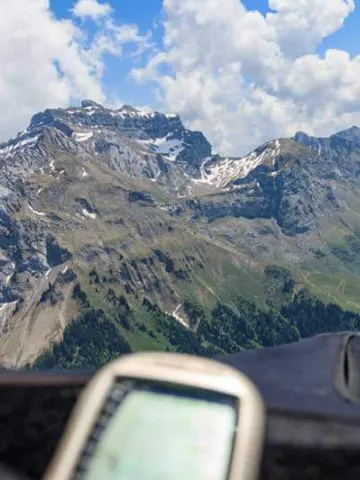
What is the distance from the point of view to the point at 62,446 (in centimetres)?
278

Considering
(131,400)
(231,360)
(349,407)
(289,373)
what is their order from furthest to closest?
(231,360) → (289,373) → (349,407) → (131,400)

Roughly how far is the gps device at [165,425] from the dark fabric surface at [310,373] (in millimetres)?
535

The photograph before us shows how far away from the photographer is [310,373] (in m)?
4.23

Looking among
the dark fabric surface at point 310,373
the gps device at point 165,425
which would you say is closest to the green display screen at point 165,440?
the gps device at point 165,425

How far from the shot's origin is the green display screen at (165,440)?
2598 mm

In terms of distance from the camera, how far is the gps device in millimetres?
2598

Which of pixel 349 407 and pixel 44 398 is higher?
pixel 44 398

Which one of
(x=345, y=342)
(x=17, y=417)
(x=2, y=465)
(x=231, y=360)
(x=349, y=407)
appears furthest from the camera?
(x=231, y=360)

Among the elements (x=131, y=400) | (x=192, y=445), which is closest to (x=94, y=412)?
(x=131, y=400)

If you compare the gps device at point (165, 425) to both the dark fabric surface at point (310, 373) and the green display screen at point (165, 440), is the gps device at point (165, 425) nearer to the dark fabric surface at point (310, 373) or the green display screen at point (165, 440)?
the green display screen at point (165, 440)

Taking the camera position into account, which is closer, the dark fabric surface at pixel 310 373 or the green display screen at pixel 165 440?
the green display screen at pixel 165 440

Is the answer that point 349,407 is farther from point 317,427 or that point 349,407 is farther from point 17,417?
point 17,417

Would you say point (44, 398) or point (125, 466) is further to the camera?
point (44, 398)

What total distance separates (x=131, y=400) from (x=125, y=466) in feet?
1.07
